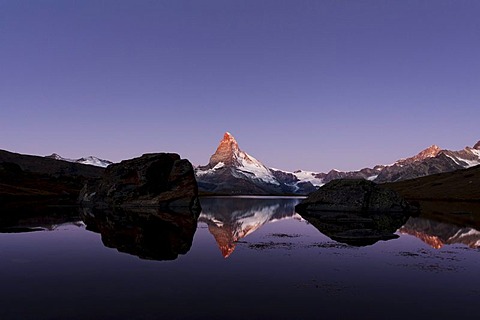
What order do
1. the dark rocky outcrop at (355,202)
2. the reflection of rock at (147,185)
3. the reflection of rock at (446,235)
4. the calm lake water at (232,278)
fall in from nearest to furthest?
the calm lake water at (232,278)
the reflection of rock at (446,235)
the dark rocky outcrop at (355,202)
the reflection of rock at (147,185)

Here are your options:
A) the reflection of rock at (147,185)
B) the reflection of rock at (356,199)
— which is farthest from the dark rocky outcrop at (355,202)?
the reflection of rock at (147,185)

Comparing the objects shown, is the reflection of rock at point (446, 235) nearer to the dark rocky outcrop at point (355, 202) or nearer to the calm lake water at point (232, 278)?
the calm lake water at point (232, 278)

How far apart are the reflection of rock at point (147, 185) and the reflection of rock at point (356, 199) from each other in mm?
30754

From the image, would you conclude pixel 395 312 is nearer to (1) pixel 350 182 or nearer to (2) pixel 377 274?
(2) pixel 377 274

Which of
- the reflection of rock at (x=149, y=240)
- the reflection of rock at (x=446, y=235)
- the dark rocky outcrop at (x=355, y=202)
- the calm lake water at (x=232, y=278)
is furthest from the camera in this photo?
the dark rocky outcrop at (x=355, y=202)

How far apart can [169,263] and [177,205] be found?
66642 mm

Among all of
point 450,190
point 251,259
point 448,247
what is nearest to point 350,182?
point 448,247

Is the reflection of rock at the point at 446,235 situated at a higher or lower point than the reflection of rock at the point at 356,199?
lower

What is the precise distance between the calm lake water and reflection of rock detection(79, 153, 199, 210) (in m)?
50.3

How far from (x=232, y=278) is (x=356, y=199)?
6037 cm

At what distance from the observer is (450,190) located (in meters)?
177

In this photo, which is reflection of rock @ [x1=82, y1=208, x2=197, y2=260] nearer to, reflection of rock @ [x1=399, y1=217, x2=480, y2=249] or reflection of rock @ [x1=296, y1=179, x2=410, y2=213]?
reflection of rock @ [x1=399, y1=217, x2=480, y2=249]

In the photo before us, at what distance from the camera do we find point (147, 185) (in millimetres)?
90688

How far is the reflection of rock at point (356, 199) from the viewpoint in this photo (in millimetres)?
77312
